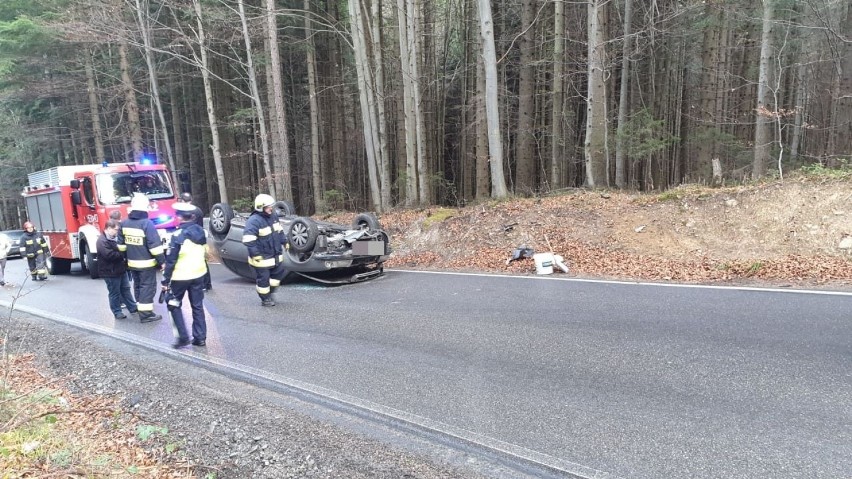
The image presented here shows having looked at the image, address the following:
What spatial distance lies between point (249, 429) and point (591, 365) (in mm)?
3032

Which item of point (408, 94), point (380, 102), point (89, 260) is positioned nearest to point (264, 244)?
point (89, 260)

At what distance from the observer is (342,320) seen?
6727 millimetres

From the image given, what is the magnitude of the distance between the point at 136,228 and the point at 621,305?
7.01 m

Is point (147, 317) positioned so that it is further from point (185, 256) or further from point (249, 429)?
point (249, 429)

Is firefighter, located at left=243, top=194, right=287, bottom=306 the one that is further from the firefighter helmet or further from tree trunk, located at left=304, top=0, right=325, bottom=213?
tree trunk, located at left=304, top=0, right=325, bottom=213

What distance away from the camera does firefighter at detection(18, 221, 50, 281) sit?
12.7m

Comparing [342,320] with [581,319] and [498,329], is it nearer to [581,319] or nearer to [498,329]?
[498,329]

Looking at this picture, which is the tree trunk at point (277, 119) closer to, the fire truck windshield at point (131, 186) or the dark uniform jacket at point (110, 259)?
the fire truck windshield at point (131, 186)

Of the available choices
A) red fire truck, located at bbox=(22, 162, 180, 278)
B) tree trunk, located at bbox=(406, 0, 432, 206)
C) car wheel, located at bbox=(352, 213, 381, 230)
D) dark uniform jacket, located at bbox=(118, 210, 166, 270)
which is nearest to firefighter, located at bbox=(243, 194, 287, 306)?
dark uniform jacket, located at bbox=(118, 210, 166, 270)

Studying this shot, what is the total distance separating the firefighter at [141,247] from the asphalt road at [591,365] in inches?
21.1

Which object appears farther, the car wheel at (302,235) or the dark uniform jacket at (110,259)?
the car wheel at (302,235)

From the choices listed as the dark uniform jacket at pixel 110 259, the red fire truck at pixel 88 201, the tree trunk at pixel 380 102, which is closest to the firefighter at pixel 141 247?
the dark uniform jacket at pixel 110 259

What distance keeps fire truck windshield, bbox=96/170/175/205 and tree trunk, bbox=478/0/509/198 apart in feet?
28.5

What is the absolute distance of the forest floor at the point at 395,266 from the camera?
11.0 ft
